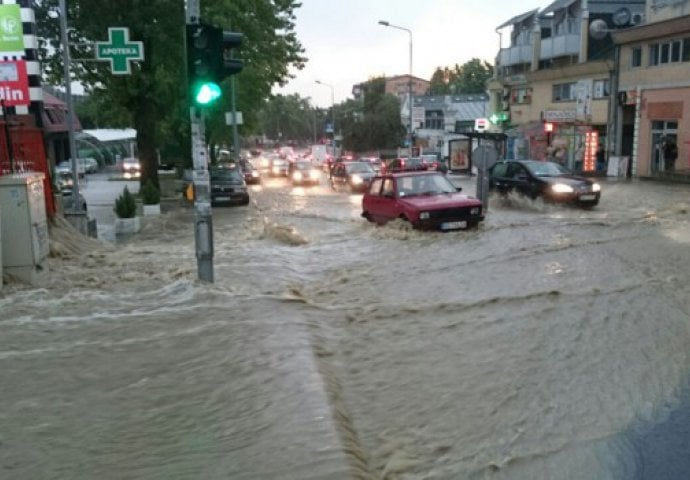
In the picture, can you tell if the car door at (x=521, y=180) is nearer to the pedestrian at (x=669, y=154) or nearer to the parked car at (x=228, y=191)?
the parked car at (x=228, y=191)

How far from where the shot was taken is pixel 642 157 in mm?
34250

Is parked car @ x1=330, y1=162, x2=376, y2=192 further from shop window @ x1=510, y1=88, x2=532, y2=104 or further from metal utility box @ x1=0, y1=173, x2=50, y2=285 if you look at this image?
metal utility box @ x1=0, y1=173, x2=50, y2=285

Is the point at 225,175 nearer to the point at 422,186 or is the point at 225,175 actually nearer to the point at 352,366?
the point at 422,186

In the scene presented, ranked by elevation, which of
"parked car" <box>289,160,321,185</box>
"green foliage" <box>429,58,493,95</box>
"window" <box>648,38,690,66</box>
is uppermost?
"green foliage" <box>429,58,493,95</box>

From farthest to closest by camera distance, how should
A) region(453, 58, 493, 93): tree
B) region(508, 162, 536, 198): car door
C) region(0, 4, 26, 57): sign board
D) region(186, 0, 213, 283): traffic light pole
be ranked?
region(453, 58, 493, 93): tree → region(508, 162, 536, 198): car door → region(0, 4, 26, 57): sign board → region(186, 0, 213, 283): traffic light pole

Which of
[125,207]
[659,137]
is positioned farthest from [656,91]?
[125,207]

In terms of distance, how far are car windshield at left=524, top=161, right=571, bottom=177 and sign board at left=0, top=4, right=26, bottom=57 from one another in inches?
530

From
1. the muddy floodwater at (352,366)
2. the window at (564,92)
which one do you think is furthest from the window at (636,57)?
the muddy floodwater at (352,366)

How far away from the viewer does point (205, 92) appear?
968 centimetres

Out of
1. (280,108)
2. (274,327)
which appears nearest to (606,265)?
(274,327)

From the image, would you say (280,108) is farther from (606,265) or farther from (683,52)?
(606,265)

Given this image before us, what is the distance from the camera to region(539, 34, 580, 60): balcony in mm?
42750

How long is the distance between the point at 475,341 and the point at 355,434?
2745mm

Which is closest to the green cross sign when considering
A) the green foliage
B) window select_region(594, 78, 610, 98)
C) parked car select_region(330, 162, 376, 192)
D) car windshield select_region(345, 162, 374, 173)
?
parked car select_region(330, 162, 376, 192)
